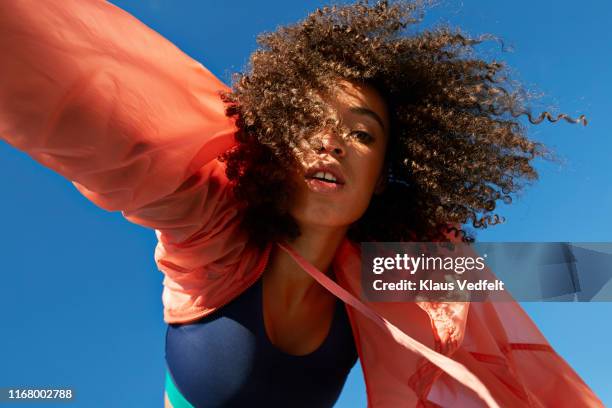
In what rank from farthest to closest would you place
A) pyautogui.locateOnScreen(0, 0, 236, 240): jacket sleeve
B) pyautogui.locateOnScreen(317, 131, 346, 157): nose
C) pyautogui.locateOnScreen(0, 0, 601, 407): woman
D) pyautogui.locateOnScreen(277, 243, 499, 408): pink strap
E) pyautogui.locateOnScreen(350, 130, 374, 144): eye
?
1. pyautogui.locateOnScreen(350, 130, 374, 144): eye
2. pyautogui.locateOnScreen(317, 131, 346, 157): nose
3. pyautogui.locateOnScreen(277, 243, 499, 408): pink strap
4. pyautogui.locateOnScreen(0, 0, 601, 407): woman
5. pyautogui.locateOnScreen(0, 0, 236, 240): jacket sleeve

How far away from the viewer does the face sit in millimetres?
1959

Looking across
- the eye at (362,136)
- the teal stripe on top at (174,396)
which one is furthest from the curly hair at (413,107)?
the teal stripe on top at (174,396)

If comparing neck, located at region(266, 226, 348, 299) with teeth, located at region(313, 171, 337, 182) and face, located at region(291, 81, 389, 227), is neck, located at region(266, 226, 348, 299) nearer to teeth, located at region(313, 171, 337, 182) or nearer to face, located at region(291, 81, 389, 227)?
face, located at region(291, 81, 389, 227)

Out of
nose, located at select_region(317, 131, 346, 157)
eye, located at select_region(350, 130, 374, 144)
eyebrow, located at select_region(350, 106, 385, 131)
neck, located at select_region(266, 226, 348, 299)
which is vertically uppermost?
eyebrow, located at select_region(350, 106, 385, 131)

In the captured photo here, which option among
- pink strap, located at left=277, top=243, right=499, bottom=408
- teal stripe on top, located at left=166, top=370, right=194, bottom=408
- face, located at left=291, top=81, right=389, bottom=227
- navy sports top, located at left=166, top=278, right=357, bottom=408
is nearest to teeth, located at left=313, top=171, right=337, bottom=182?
face, located at left=291, top=81, right=389, bottom=227

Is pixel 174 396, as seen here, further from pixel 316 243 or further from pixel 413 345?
pixel 413 345

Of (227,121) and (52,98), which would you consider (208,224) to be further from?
(52,98)

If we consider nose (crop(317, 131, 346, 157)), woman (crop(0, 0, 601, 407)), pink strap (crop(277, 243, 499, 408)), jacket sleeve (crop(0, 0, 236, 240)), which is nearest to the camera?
jacket sleeve (crop(0, 0, 236, 240))

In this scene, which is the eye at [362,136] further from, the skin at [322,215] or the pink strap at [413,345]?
the pink strap at [413,345]

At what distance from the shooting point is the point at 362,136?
2.08 meters

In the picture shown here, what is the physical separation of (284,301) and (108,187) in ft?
3.03

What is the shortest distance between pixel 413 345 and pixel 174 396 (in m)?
0.98

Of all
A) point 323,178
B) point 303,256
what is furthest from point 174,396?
point 323,178

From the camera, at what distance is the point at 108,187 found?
1429mm
